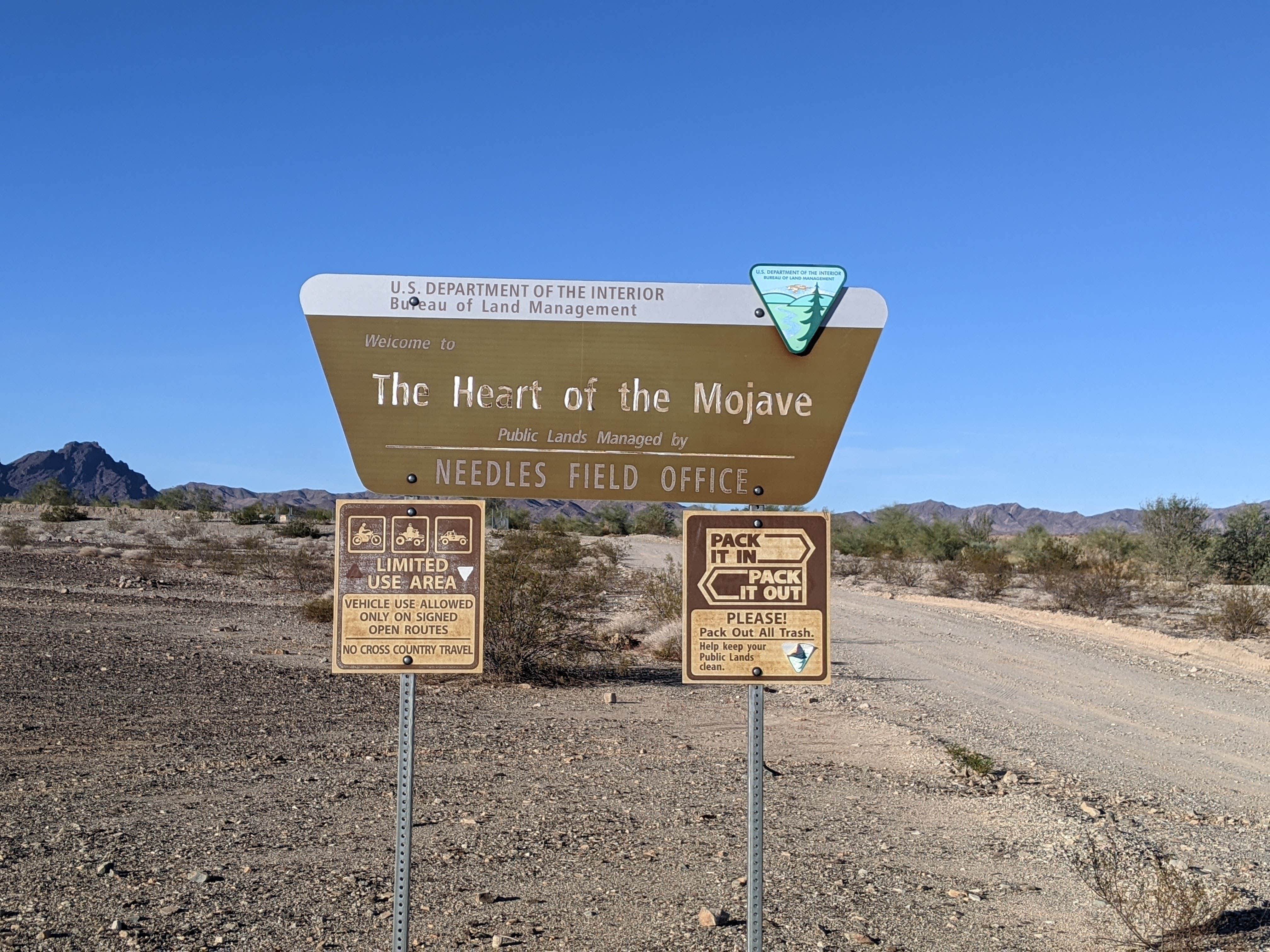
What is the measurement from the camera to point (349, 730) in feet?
35.8

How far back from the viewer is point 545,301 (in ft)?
13.6

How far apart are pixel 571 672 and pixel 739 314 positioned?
1231cm

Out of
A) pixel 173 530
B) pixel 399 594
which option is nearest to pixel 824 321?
pixel 399 594

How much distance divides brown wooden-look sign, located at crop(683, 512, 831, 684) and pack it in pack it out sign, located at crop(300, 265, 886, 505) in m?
0.15

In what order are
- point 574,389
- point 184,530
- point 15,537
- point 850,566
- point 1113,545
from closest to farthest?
point 574,389 → point 15,537 → point 1113,545 → point 850,566 → point 184,530

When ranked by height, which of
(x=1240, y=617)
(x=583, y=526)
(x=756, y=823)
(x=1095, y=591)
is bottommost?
(x=1240, y=617)

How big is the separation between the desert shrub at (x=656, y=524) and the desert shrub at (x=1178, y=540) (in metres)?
32.2

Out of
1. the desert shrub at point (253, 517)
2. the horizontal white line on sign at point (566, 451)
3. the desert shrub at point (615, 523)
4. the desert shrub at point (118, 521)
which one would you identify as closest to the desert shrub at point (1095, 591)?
the horizontal white line on sign at point (566, 451)

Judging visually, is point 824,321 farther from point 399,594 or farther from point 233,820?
point 233,820

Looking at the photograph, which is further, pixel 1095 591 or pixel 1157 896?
pixel 1095 591

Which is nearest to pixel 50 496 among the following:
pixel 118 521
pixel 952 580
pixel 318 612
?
pixel 118 521

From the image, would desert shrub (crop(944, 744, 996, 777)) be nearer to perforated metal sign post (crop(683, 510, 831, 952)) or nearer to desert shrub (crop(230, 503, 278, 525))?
perforated metal sign post (crop(683, 510, 831, 952))

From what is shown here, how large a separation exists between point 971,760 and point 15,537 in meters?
35.0

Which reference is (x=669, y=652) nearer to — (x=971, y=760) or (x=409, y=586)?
(x=971, y=760)
